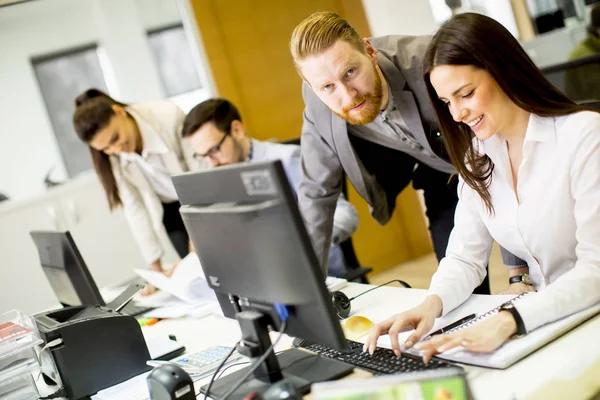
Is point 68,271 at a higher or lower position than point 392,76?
lower

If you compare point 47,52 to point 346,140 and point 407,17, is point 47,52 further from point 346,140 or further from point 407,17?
point 346,140

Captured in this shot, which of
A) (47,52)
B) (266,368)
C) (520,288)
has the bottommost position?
(520,288)

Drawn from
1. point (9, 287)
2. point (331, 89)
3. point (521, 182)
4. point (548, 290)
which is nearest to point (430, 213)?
point (331, 89)

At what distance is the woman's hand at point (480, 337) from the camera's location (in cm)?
118

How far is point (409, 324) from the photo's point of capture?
4.50 feet

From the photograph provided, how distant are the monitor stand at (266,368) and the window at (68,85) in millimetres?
3788

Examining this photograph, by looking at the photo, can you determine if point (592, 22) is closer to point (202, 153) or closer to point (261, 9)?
point (261, 9)

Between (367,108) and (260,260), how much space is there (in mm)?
806

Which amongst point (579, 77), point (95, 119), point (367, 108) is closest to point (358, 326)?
point (367, 108)

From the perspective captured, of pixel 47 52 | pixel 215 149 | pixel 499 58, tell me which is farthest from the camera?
pixel 47 52

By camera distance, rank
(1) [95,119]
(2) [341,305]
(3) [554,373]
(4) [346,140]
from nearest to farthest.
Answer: (3) [554,373]
(2) [341,305]
(4) [346,140]
(1) [95,119]

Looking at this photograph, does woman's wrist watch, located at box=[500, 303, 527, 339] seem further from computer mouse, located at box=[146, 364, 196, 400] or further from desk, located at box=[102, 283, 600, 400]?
computer mouse, located at box=[146, 364, 196, 400]

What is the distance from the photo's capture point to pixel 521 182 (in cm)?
144

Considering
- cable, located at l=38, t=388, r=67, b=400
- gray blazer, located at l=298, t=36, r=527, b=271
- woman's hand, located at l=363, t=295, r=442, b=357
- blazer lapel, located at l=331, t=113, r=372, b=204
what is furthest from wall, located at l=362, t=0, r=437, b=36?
cable, located at l=38, t=388, r=67, b=400
